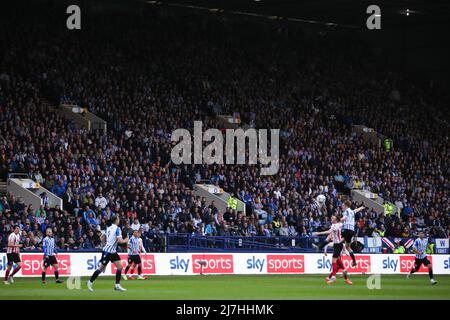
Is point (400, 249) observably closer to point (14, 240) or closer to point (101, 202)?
point (101, 202)

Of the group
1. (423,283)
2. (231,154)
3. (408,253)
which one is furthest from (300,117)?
(423,283)

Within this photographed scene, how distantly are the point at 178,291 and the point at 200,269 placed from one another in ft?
37.1

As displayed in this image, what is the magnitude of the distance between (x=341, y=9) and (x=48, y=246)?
3884 centimetres

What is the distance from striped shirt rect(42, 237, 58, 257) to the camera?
113 feet

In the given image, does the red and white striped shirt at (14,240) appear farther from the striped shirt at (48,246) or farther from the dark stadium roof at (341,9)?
the dark stadium roof at (341,9)

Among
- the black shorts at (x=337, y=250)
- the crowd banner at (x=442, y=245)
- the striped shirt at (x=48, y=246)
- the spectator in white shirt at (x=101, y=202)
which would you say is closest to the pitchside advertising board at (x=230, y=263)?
the striped shirt at (x=48, y=246)

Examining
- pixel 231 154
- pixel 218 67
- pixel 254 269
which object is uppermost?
pixel 218 67

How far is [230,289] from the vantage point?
31.9 metres

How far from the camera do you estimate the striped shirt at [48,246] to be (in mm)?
34406

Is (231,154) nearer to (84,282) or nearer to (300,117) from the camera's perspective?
(300,117)

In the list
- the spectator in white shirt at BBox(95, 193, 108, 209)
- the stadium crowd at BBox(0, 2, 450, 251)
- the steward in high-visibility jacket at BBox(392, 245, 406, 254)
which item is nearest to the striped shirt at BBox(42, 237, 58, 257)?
the stadium crowd at BBox(0, 2, 450, 251)

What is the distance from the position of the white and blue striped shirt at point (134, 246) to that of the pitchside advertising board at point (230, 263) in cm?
260

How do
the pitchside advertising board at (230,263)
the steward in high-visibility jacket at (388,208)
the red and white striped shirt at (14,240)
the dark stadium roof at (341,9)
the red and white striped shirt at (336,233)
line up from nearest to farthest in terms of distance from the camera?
1. the red and white striped shirt at (336,233)
2. the red and white striped shirt at (14,240)
3. the pitchside advertising board at (230,263)
4. the steward in high-visibility jacket at (388,208)
5. the dark stadium roof at (341,9)

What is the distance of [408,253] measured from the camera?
4862 cm
